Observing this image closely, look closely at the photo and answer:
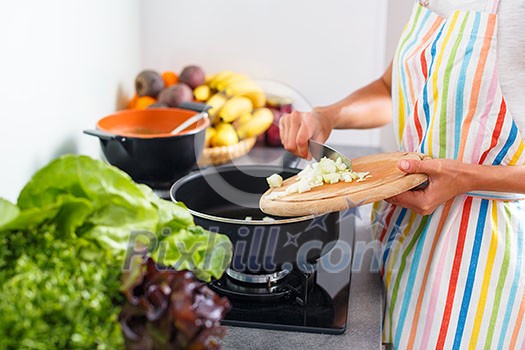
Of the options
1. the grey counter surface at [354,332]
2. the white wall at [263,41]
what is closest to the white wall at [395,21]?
the white wall at [263,41]

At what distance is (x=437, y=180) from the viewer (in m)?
1.05

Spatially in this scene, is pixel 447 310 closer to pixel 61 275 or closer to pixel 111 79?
pixel 61 275

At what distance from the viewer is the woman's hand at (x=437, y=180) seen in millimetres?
1027

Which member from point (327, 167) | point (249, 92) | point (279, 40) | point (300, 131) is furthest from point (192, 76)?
point (327, 167)

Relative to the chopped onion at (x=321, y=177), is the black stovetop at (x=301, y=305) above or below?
below

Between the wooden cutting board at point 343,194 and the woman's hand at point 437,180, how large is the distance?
2 centimetres

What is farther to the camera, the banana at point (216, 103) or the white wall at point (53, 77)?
the banana at point (216, 103)

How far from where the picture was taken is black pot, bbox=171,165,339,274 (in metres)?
0.95

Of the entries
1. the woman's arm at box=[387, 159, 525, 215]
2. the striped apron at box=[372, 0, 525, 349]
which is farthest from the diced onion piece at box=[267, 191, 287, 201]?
the striped apron at box=[372, 0, 525, 349]

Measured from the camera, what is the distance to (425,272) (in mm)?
1167

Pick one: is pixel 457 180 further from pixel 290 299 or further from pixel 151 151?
pixel 151 151

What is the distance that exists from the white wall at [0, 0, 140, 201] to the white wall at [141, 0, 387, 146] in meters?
0.21

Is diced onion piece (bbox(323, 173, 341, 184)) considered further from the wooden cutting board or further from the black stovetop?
the black stovetop

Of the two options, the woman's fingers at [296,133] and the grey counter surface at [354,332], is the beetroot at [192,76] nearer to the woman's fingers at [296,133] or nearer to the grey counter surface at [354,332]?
the woman's fingers at [296,133]
